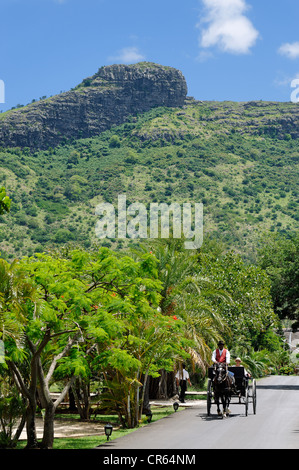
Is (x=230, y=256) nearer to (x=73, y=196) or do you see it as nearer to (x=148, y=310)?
(x=148, y=310)

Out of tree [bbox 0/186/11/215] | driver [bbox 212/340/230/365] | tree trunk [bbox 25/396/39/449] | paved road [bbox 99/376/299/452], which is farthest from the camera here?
driver [bbox 212/340/230/365]

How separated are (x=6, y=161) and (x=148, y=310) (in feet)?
457

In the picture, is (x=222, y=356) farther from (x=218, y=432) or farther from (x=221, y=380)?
(x=218, y=432)

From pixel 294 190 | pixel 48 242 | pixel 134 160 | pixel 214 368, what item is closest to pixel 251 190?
pixel 294 190

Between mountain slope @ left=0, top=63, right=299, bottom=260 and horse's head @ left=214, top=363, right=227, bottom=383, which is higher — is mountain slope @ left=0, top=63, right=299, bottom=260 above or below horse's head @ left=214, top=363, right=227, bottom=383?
above

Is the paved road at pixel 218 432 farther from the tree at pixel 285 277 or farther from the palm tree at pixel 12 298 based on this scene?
the tree at pixel 285 277

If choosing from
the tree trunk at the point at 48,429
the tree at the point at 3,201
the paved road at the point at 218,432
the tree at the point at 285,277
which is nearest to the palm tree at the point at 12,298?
the tree at the point at 3,201

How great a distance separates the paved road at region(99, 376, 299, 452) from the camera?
14.0m

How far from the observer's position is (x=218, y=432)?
640 inches

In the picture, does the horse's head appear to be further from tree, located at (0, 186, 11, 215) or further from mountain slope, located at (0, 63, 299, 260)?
mountain slope, located at (0, 63, 299, 260)

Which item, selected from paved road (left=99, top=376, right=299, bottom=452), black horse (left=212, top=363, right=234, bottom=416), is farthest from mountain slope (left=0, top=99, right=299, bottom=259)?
black horse (left=212, top=363, right=234, bottom=416)

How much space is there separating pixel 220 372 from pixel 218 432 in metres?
2.52

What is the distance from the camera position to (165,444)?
46.6 ft

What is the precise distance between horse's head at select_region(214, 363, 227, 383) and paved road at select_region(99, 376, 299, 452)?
47.0 inches
